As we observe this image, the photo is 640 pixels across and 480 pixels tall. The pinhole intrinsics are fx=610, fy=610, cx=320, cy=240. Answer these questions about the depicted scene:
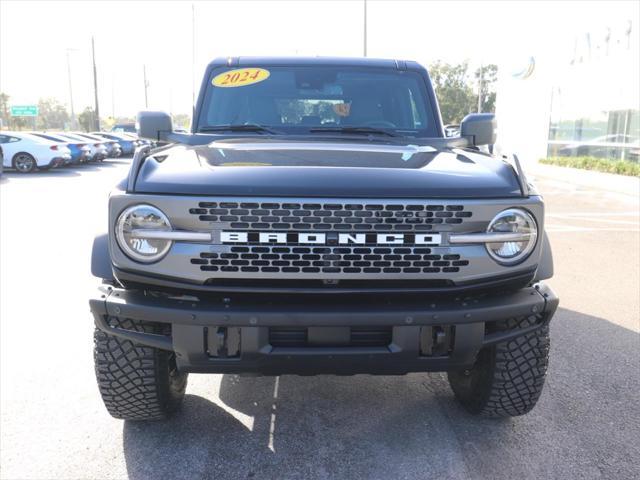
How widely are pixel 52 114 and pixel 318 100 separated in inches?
4668

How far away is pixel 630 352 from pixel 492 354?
1.86m

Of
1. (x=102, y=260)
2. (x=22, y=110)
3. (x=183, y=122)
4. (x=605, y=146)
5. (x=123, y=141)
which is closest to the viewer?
(x=102, y=260)

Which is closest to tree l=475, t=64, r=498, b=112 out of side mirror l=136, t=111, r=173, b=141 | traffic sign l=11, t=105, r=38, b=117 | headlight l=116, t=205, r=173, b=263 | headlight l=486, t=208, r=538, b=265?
traffic sign l=11, t=105, r=38, b=117

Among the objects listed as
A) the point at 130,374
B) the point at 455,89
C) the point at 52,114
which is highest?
the point at 455,89

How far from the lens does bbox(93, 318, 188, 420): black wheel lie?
280 centimetres

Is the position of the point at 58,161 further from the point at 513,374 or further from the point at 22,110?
the point at 22,110

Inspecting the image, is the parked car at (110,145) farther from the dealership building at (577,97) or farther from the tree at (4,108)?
the tree at (4,108)

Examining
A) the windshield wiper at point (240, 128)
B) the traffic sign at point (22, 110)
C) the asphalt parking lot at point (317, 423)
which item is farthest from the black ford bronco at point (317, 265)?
the traffic sign at point (22, 110)

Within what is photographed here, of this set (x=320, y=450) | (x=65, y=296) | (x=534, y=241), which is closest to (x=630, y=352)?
(x=534, y=241)

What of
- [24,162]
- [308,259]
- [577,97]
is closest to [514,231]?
[308,259]

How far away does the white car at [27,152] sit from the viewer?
20.3 meters

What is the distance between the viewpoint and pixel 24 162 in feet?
67.4

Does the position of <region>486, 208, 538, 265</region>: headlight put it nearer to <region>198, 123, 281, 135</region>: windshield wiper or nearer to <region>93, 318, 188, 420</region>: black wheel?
<region>93, 318, 188, 420</region>: black wheel

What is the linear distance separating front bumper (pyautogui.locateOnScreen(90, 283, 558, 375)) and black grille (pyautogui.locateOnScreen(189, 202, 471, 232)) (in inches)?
12.5
